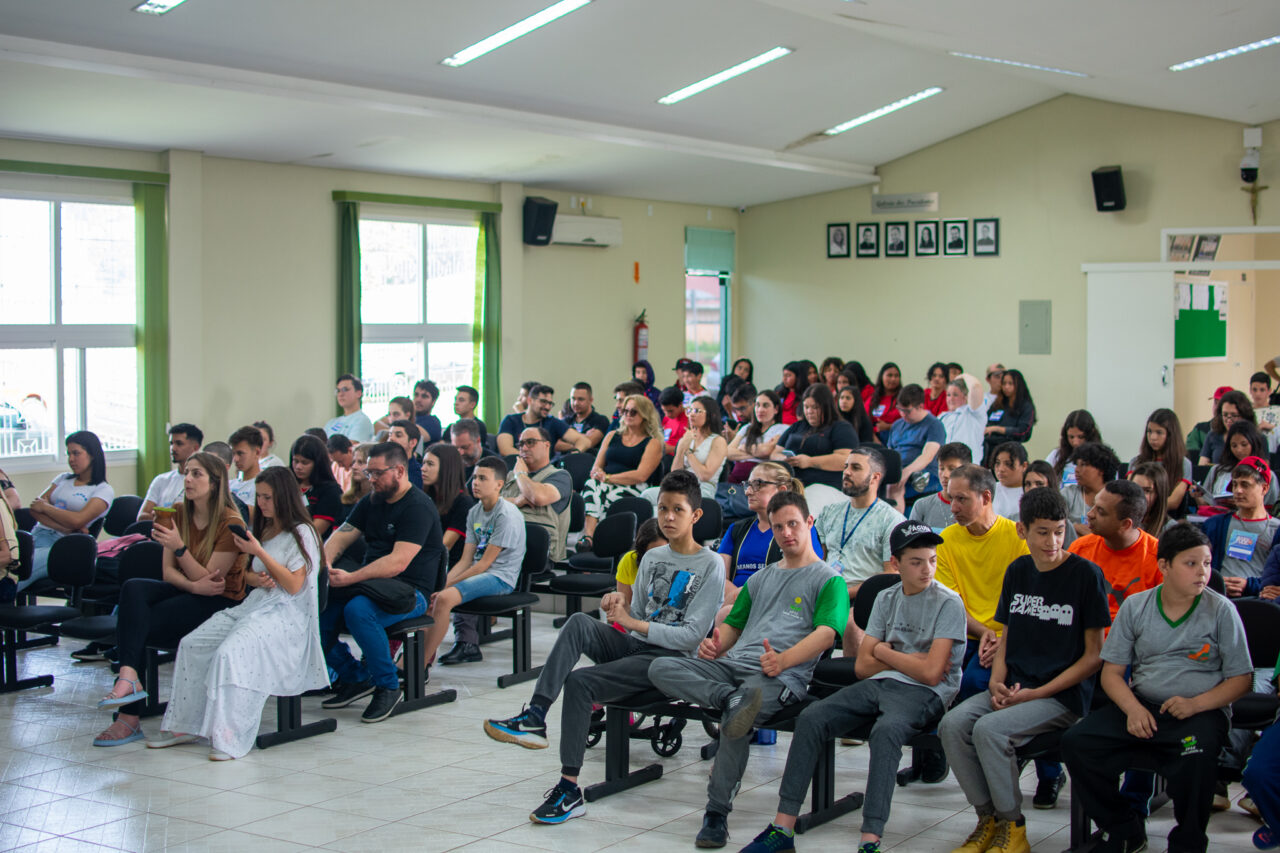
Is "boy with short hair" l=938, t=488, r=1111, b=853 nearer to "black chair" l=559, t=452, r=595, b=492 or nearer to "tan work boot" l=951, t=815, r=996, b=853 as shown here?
"tan work boot" l=951, t=815, r=996, b=853

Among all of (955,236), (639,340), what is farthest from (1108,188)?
(639,340)

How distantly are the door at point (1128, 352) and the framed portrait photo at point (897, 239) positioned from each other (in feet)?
6.88

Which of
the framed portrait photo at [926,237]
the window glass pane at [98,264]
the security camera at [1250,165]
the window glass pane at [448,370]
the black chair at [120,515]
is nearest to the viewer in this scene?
the black chair at [120,515]

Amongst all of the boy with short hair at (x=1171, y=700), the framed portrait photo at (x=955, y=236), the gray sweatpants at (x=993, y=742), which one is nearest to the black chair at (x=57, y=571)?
the gray sweatpants at (x=993, y=742)

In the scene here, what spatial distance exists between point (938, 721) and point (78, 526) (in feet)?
15.7

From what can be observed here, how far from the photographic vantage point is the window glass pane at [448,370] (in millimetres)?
11406

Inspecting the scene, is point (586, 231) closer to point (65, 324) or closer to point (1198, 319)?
point (65, 324)

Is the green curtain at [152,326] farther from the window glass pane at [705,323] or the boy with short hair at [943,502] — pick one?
the window glass pane at [705,323]

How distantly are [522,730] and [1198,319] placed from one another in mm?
9596

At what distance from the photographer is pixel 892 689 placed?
3.78 m

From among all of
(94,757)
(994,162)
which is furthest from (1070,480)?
(994,162)

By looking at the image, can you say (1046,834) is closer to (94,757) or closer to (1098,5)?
(94,757)

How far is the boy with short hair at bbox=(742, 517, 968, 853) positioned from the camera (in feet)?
11.7

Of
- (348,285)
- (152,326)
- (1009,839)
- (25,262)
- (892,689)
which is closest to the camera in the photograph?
(1009,839)
